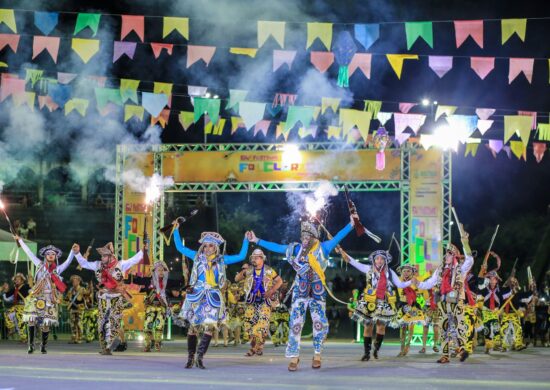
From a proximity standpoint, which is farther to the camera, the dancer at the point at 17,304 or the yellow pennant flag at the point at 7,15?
the dancer at the point at 17,304

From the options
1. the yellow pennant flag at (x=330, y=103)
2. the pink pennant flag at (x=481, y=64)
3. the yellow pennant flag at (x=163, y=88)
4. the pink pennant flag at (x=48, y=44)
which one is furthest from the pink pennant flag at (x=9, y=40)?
the pink pennant flag at (x=481, y=64)

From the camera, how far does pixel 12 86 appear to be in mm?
19672

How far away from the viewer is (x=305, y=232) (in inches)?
461

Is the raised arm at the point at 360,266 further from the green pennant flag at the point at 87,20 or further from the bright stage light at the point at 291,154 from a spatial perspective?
the bright stage light at the point at 291,154

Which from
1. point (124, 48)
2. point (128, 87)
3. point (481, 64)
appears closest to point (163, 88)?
point (128, 87)

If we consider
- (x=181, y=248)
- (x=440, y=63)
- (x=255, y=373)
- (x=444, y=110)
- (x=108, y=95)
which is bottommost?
(x=255, y=373)

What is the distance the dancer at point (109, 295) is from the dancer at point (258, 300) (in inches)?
77.8

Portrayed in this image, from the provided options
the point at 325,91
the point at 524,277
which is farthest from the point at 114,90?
the point at 524,277

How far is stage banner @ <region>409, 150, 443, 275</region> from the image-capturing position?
21.5 metres

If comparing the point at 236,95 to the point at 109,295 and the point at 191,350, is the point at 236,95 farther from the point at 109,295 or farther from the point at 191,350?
the point at 191,350

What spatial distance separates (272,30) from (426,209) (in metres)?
7.63

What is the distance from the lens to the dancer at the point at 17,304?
19.4m

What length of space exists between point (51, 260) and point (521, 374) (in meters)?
7.83

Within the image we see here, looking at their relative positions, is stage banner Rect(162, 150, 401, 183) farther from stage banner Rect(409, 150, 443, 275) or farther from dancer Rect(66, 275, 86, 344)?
dancer Rect(66, 275, 86, 344)
